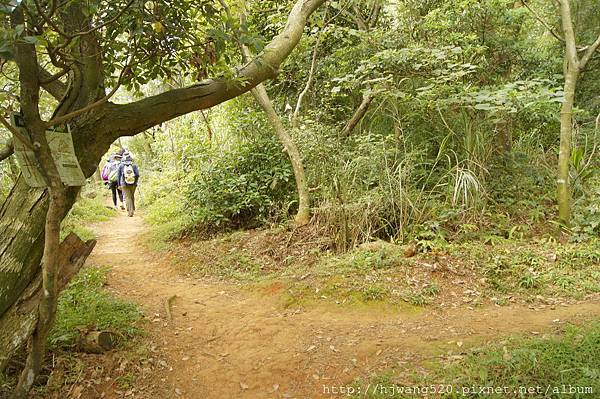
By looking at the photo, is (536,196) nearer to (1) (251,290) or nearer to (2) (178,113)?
(1) (251,290)

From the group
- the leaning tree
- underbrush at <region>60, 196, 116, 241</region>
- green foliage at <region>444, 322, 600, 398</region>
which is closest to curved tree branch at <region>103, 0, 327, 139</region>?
the leaning tree

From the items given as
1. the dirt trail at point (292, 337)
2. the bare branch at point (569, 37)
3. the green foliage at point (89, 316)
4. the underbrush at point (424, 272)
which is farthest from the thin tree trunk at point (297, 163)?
the bare branch at point (569, 37)

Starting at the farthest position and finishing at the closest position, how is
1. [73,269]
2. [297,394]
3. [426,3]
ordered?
[426,3]
[73,269]
[297,394]

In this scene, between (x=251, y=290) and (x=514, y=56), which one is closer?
(x=251, y=290)

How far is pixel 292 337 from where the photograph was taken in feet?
13.4

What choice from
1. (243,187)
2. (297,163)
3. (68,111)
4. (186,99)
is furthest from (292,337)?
(243,187)

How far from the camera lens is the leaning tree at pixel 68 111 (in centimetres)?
247

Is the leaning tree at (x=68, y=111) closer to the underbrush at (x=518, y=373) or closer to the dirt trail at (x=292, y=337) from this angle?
the dirt trail at (x=292, y=337)

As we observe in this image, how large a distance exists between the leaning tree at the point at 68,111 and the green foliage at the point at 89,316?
530 mm

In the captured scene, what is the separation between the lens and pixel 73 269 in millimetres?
3457

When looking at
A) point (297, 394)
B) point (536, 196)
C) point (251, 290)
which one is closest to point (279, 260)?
point (251, 290)

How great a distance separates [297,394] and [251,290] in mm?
2325

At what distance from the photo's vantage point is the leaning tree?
247 cm

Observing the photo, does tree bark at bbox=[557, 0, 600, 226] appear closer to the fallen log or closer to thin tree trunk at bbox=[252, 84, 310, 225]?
thin tree trunk at bbox=[252, 84, 310, 225]
